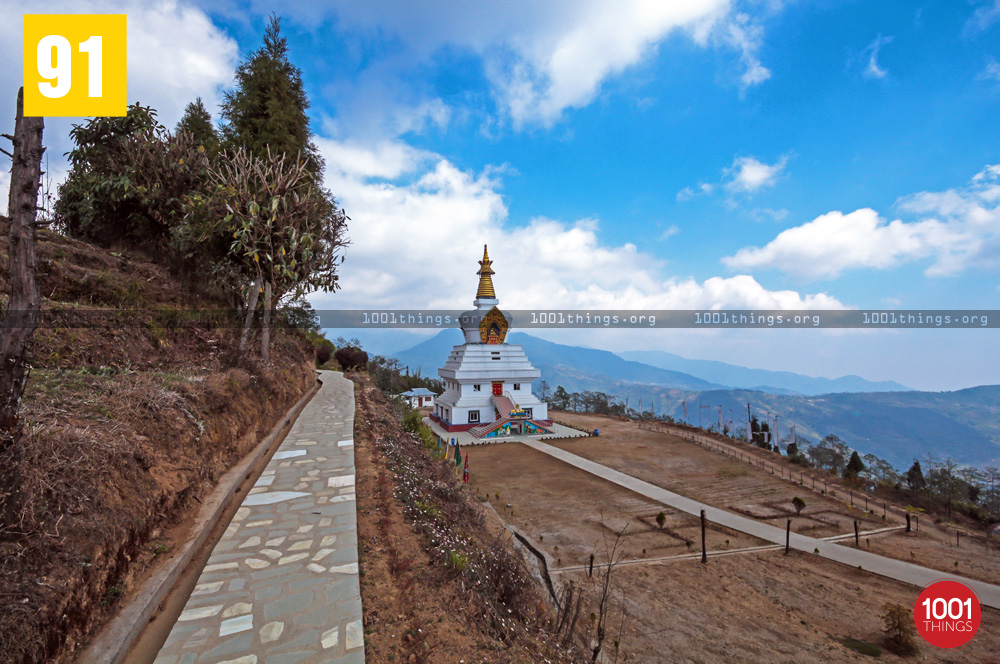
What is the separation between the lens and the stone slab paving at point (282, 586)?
122 inches

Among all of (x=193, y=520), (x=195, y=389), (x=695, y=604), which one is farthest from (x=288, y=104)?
(x=695, y=604)

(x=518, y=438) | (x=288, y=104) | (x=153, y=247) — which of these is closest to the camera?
(x=153, y=247)

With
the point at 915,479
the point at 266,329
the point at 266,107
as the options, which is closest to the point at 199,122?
the point at 266,107

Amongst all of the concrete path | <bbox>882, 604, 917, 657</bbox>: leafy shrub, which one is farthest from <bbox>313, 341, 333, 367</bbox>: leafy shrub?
<bbox>882, 604, 917, 657</bbox>: leafy shrub

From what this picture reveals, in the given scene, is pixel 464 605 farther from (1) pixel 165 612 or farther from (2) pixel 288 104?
(2) pixel 288 104

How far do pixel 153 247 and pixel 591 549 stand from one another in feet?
51.0

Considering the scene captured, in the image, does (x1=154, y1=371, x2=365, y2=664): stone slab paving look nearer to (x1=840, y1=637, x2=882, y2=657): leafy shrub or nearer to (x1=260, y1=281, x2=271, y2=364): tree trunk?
(x1=260, y1=281, x2=271, y2=364): tree trunk

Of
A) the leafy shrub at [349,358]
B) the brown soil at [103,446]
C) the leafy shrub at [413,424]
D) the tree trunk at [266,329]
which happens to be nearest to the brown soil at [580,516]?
the leafy shrub at [413,424]

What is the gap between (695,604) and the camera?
29.2 feet

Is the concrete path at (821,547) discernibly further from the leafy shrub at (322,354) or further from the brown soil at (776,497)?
the leafy shrub at (322,354)

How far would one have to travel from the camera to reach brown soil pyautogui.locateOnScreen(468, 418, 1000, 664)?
7617mm

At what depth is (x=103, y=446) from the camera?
4.02 meters

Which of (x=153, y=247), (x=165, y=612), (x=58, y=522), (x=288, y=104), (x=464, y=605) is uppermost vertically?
(x=288, y=104)

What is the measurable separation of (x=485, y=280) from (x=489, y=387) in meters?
9.16
